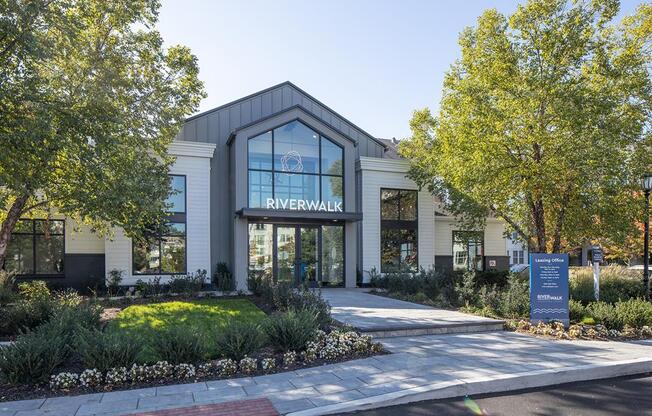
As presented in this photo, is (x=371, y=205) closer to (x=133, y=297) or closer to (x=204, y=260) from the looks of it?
(x=204, y=260)

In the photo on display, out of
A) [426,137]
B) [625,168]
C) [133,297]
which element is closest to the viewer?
[625,168]

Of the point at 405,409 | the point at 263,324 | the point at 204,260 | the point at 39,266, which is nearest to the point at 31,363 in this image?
the point at 263,324

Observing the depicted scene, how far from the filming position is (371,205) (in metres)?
Answer: 20.9

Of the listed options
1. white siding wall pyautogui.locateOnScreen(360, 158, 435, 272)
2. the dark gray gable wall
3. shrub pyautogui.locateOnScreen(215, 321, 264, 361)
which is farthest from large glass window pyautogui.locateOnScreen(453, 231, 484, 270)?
shrub pyautogui.locateOnScreen(215, 321, 264, 361)

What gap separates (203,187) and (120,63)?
20.9ft

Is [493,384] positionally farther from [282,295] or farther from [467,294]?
[467,294]

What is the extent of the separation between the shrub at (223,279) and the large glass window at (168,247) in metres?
1.32

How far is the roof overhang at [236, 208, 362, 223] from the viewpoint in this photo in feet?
56.9

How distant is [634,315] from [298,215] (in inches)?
451

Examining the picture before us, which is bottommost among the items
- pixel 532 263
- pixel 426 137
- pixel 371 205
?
pixel 532 263

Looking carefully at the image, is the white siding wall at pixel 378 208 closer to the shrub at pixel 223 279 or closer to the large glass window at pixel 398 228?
the large glass window at pixel 398 228

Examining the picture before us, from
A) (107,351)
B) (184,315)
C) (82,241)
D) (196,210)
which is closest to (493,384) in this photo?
(107,351)

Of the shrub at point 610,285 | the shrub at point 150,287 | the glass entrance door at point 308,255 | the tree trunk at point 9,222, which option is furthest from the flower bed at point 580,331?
the tree trunk at point 9,222

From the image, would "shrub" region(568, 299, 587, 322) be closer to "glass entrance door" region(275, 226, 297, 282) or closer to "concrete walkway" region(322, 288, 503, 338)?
"concrete walkway" region(322, 288, 503, 338)
